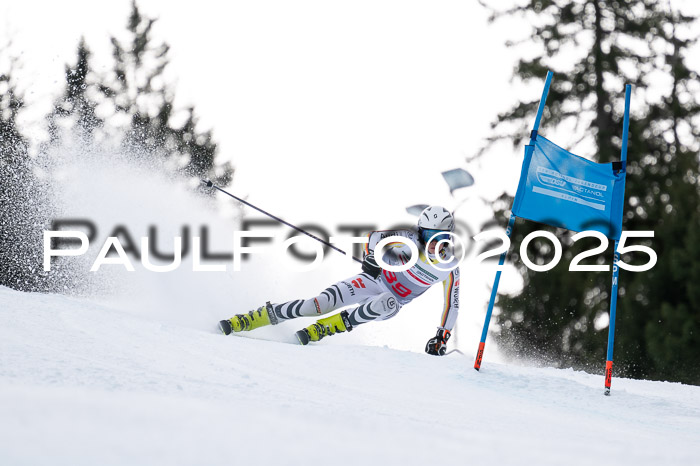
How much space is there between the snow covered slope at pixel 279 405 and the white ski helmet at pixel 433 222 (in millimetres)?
1232

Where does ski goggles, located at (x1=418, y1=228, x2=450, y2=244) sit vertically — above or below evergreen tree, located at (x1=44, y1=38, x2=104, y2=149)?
below

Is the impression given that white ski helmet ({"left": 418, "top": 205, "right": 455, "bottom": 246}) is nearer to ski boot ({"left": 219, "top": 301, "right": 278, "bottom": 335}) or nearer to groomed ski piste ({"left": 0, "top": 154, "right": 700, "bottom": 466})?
groomed ski piste ({"left": 0, "top": 154, "right": 700, "bottom": 466})

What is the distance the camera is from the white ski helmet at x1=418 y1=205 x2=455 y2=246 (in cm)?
720

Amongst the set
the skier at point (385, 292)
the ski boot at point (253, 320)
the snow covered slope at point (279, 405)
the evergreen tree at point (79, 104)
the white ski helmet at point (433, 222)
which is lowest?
the snow covered slope at point (279, 405)

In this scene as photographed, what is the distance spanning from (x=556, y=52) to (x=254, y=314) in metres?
12.3

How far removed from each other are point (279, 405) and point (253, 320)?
3.63 meters

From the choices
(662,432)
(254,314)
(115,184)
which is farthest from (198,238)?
(662,432)

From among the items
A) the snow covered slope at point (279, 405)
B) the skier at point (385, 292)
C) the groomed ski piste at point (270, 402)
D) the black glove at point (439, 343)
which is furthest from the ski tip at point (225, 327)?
the black glove at point (439, 343)

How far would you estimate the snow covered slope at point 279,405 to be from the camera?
2.65 meters

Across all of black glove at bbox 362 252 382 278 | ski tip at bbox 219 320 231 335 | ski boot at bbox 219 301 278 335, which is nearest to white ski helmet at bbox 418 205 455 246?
black glove at bbox 362 252 382 278

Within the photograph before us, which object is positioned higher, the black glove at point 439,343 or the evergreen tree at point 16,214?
the evergreen tree at point 16,214

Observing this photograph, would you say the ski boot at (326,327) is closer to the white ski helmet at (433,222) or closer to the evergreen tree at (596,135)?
the white ski helmet at (433,222)

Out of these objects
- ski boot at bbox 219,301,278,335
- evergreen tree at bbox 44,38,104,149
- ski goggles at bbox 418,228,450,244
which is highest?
evergreen tree at bbox 44,38,104,149

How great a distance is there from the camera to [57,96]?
19.1 m
